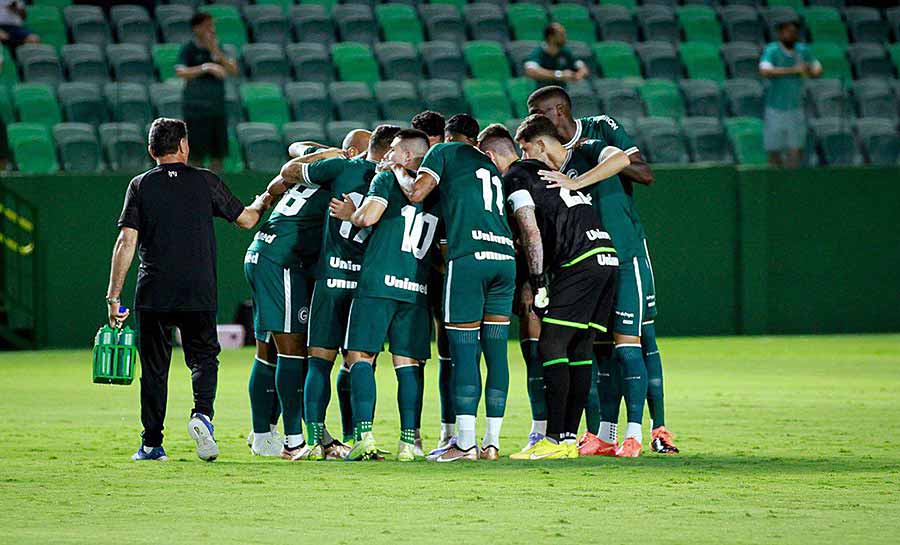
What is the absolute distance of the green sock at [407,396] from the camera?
9.19 m

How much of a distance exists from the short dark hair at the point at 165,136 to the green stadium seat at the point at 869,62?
15.1m

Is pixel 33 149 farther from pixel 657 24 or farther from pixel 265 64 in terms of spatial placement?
pixel 657 24

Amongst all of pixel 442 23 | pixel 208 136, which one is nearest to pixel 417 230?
pixel 208 136

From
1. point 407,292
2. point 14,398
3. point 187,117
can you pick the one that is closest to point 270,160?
point 187,117

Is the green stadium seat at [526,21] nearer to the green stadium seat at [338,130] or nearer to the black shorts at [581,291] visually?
the green stadium seat at [338,130]

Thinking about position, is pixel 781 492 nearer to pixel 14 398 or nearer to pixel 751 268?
pixel 14 398

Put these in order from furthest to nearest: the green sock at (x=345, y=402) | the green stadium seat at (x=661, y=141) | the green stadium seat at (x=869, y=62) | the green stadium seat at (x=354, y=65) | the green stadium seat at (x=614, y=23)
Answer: the green stadium seat at (x=614, y=23), the green stadium seat at (x=869, y=62), the green stadium seat at (x=354, y=65), the green stadium seat at (x=661, y=141), the green sock at (x=345, y=402)

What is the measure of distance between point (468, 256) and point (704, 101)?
12.0 m

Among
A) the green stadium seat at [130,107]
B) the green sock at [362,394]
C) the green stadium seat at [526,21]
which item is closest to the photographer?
the green sock at [362,394]

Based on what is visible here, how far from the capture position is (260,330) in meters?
9.57

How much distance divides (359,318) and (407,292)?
1.07 feet

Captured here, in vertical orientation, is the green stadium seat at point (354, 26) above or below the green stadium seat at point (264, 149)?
above

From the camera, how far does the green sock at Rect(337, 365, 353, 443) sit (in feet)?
31.8

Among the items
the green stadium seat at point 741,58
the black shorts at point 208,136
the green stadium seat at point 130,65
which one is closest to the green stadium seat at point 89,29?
the green stadium seat at point 130,65
